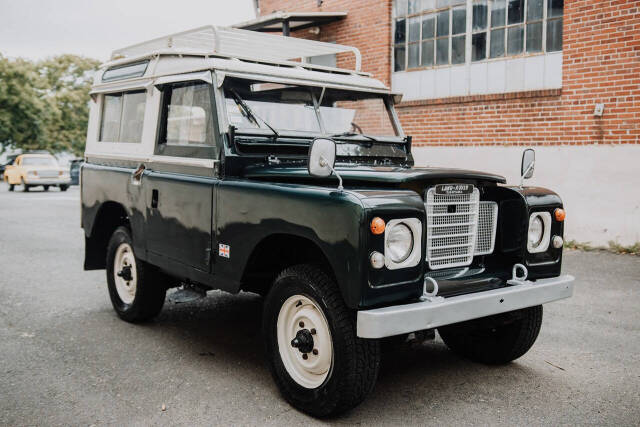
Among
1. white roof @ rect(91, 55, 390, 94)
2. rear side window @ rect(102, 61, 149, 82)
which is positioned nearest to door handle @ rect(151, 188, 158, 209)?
white roof @ rect(91, 55, 390, 94)

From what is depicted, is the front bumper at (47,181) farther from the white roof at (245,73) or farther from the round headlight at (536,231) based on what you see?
the round headlight at (536,231)

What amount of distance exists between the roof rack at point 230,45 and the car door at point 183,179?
16.7 inches

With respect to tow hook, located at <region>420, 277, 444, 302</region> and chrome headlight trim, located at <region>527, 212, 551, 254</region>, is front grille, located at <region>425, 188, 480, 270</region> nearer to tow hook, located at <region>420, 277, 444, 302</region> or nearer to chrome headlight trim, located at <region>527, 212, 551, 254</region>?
tow hook, located at <region>420, 277, 444, 302</region>

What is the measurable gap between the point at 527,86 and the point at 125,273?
286 inches

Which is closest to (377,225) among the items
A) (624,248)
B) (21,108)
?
(624,248)

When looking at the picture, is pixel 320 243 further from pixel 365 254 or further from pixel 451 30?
pixel 451 30

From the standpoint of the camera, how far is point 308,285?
141 inches

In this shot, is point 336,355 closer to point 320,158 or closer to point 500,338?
point 320,158

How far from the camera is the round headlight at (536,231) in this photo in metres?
4.21

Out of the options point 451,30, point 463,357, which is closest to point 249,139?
point 463,357

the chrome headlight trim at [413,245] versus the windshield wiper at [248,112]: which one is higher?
the windshield wiper at [248,112]

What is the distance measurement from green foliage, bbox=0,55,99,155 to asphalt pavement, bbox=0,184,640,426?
3579 cm

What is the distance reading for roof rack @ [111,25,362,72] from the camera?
4999 millimetres

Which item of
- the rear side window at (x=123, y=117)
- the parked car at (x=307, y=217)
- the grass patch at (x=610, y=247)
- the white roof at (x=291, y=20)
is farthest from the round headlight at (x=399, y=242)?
the white roof at (x=291, y=20)
